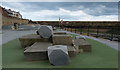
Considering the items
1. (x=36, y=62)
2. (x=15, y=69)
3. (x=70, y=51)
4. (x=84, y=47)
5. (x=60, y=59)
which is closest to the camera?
(x=15, y=69)

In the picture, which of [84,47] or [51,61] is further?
[84,47]

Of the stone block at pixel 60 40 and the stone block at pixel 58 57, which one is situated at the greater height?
the stone block at pixel 60 40

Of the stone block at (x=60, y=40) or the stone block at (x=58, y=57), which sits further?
the stone block at (x=60, y=40)

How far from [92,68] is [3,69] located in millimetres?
2076

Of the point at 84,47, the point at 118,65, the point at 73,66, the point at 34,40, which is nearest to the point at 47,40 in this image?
the point at 34,40

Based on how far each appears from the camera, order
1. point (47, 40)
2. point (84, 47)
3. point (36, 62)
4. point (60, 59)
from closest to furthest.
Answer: point (60, 59) < point (36, 62) < point (84, 47) < point (47, 40)

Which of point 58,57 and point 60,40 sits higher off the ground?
point 60,40

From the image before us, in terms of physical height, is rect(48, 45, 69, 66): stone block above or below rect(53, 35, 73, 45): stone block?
below

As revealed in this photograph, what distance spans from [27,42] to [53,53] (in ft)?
8.28

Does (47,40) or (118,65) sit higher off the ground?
(47,40)

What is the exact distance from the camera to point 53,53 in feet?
12.3

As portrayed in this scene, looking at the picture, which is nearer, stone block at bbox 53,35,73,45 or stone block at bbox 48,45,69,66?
stone block at bbox 48,45,69,66

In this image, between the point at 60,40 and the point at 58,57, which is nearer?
the point at 58,57

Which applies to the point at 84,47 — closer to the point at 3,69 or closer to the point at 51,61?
the point at 51,61
